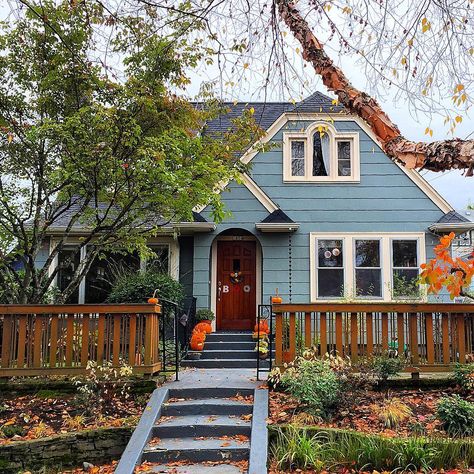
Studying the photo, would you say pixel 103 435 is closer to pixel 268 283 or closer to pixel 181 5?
pixel 181 5

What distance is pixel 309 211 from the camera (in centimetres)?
1162

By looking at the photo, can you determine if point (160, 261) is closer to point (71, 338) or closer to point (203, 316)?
point (203, 316)

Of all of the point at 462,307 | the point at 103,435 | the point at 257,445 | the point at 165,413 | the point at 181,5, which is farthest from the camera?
the point at 462,307

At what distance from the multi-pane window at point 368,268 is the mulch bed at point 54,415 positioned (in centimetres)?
634

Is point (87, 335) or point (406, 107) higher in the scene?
point (406, 107)

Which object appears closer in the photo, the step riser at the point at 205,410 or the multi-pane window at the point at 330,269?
the step riser at the point at 205,410

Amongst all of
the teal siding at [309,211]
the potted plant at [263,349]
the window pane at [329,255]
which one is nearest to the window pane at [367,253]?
the teal siding at [309,211]

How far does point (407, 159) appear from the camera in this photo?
3.76 meters

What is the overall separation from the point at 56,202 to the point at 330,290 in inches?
239

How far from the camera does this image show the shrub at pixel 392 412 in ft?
18.0

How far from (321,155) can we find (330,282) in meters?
2.96

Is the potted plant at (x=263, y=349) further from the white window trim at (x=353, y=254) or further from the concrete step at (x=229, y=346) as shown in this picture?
the white window trim at (x=353, y=254)

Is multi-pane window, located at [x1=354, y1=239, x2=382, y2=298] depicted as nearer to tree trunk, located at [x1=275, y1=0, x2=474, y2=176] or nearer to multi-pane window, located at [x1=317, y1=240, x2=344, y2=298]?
multi-pane window, located at [x1=317, y1=240, x2=344, y2=298]

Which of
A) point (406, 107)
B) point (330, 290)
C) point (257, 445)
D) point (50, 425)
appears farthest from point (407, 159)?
point (330, 290)
